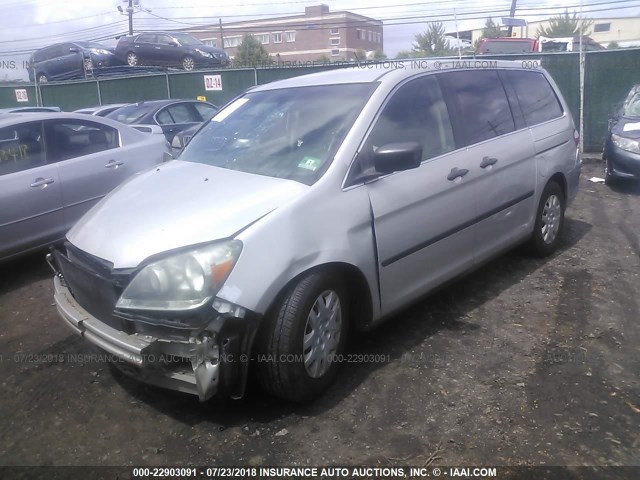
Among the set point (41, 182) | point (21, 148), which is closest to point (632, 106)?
point (41, 182)

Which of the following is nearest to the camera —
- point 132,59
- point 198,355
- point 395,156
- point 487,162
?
point 198,355

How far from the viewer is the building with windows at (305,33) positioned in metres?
67.4

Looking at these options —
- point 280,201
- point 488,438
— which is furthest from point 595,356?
point 280,201

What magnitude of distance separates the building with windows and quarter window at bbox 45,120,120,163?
206ft

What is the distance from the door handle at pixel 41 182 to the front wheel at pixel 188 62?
16495 millimetres

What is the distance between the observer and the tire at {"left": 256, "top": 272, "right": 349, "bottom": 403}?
2.91 metres

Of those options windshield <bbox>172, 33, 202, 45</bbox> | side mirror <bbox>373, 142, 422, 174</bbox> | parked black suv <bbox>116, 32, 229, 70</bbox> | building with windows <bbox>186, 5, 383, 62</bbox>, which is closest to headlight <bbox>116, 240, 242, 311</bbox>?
side mirror <bbox>373, 142, 422, 174</bbox>

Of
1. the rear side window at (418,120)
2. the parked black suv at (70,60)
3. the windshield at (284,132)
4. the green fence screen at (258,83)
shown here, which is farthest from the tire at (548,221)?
the parked black suv at (70,60)

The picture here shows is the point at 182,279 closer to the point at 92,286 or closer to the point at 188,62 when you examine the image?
the point at 92,286

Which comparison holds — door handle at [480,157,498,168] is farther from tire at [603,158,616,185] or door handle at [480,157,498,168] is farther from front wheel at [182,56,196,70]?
front wheel at [182,56,196,70]

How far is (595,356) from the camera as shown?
144 inches

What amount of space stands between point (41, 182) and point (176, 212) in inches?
115

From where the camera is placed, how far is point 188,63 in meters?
21.0

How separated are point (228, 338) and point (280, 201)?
2.55ft
